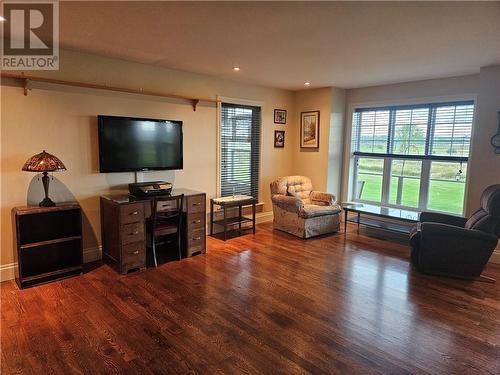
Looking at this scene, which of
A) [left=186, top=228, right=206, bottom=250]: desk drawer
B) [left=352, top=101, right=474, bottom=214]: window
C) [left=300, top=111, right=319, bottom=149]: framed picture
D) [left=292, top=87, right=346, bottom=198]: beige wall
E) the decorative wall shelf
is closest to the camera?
the decorative wall shelf

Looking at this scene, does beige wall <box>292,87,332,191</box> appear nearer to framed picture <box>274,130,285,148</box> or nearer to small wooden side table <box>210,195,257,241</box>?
framed picture <box>274,130,285,148</box>

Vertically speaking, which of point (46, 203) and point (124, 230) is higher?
point (46, 203)

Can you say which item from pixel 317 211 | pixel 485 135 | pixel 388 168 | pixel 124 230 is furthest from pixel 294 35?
pixel 388 168

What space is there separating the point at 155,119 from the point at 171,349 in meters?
2.91

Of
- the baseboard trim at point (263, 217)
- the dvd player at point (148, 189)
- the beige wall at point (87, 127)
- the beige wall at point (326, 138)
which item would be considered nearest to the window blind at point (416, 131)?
the beige wall at point (326, 138)

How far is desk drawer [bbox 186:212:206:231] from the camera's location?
4133 mm

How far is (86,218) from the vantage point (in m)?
3.91

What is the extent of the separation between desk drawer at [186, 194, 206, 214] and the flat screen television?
2.04ft

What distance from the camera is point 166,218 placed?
158 inches

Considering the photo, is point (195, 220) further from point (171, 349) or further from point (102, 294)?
point (171, 349)

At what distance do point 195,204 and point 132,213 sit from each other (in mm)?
840

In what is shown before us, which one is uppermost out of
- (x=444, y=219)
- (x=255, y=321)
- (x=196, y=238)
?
(x=444, y=219)

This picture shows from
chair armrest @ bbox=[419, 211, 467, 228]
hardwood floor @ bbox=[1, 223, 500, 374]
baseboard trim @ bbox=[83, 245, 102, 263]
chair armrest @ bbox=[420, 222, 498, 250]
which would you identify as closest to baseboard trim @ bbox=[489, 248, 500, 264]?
hardwood floor @ bbox=[1, 223, 500, 374]

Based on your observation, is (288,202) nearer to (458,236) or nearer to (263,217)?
(263,217)
